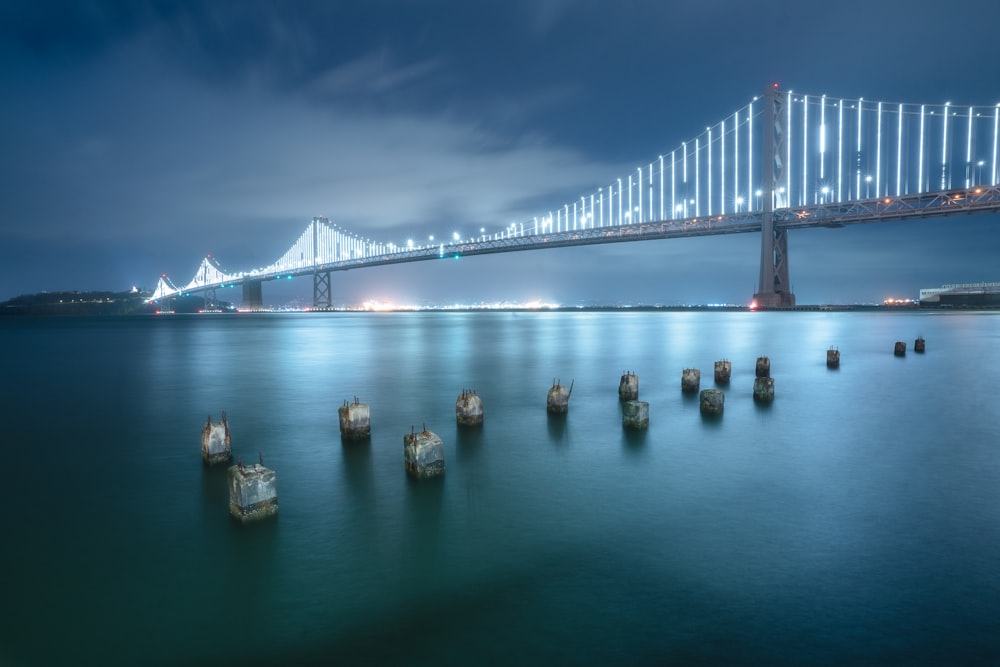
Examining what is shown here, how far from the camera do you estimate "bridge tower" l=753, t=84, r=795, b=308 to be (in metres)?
55.6

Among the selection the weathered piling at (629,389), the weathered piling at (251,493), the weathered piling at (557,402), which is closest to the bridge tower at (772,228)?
the weathered piling at (629,389)

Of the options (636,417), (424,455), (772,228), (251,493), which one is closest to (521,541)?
(424,455)

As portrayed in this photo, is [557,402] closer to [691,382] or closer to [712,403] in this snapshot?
[712,403]

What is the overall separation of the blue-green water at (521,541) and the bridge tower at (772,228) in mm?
48295

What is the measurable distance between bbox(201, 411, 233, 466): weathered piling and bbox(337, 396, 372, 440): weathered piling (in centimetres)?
164

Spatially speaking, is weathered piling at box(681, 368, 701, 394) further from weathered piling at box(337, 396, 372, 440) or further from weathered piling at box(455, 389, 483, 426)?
weathered piling at box(337, 396, 372, 440)

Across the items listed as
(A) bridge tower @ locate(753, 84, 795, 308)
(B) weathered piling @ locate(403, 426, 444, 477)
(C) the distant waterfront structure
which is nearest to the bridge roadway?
(A) bridge tower @ locate(753, 84, 795, 308)

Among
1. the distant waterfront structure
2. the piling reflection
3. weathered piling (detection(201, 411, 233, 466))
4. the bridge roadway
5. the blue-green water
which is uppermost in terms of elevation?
the bridge roadway

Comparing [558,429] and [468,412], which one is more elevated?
[468,412]

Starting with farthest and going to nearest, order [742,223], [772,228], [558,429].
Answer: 1. [742,223]
2. [772,228]
3. [558,429]

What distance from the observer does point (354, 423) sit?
8.80 metres

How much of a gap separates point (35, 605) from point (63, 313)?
462ft

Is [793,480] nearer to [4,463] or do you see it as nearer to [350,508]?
[350,508]

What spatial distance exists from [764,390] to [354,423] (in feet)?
27.9
